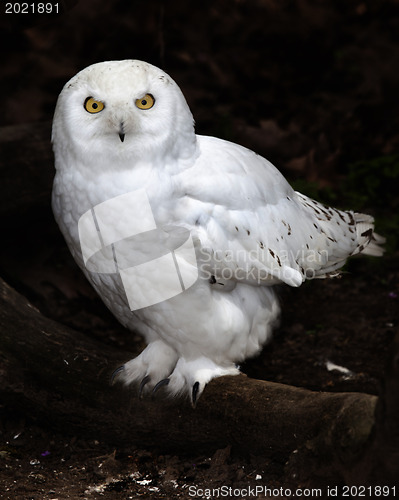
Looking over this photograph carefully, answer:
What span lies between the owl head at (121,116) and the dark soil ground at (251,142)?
4.42ft

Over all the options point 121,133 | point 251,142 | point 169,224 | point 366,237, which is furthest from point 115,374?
point 251,142

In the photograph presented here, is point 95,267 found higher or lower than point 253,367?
higher

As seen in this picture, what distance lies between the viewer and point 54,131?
2.87 metres

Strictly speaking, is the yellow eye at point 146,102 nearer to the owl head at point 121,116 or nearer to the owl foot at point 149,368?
the owl head at point 121,116

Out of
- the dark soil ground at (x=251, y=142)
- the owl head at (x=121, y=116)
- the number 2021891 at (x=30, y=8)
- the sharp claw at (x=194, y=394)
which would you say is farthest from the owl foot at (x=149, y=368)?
the number 2021891 at (x=30, y=8)

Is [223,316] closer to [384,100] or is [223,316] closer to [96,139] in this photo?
[96,139]

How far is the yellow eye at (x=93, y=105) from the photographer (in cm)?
262

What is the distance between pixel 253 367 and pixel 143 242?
1.47 meters

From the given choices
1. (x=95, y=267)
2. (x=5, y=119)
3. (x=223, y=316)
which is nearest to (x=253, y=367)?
(x=223, y=316)

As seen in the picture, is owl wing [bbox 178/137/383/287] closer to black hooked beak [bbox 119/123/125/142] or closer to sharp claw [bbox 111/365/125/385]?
black hooked beak [bbox 119/123/125/142]

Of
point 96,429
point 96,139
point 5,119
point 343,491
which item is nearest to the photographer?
point 343,491

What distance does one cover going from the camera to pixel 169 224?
273 cm

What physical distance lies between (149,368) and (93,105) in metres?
1.32

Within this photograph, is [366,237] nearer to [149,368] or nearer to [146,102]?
[149,368]
